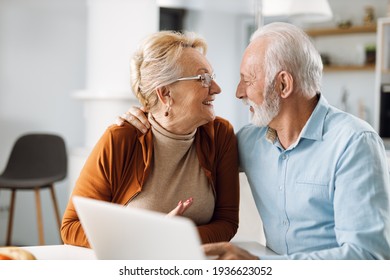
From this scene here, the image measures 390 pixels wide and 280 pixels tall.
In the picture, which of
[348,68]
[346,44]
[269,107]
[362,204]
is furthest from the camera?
[346,44]

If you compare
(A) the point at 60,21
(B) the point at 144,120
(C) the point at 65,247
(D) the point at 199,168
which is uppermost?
(A) the point at 60,21

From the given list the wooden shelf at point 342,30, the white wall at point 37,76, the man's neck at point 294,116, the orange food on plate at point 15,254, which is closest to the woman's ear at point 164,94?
the man's neck at point 294,116

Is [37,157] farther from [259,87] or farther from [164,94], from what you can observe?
[259,87]

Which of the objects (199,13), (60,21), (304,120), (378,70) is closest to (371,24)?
(378,70)

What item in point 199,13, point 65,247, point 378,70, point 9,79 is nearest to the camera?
point 65,247

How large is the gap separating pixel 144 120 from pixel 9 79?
2532 millimetres

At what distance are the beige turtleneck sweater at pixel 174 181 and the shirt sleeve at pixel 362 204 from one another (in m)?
0.35

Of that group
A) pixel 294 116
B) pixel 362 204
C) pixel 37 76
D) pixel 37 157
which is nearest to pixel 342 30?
pixel 37 76

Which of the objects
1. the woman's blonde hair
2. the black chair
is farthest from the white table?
the black chair

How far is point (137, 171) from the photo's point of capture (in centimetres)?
128

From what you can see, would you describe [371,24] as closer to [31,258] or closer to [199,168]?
[199,168]

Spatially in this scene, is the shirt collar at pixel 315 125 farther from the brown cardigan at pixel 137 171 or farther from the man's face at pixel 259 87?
the brown cardigan at pixel 137 171

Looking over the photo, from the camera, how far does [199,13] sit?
526 centimetres

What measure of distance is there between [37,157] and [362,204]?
2.66m
